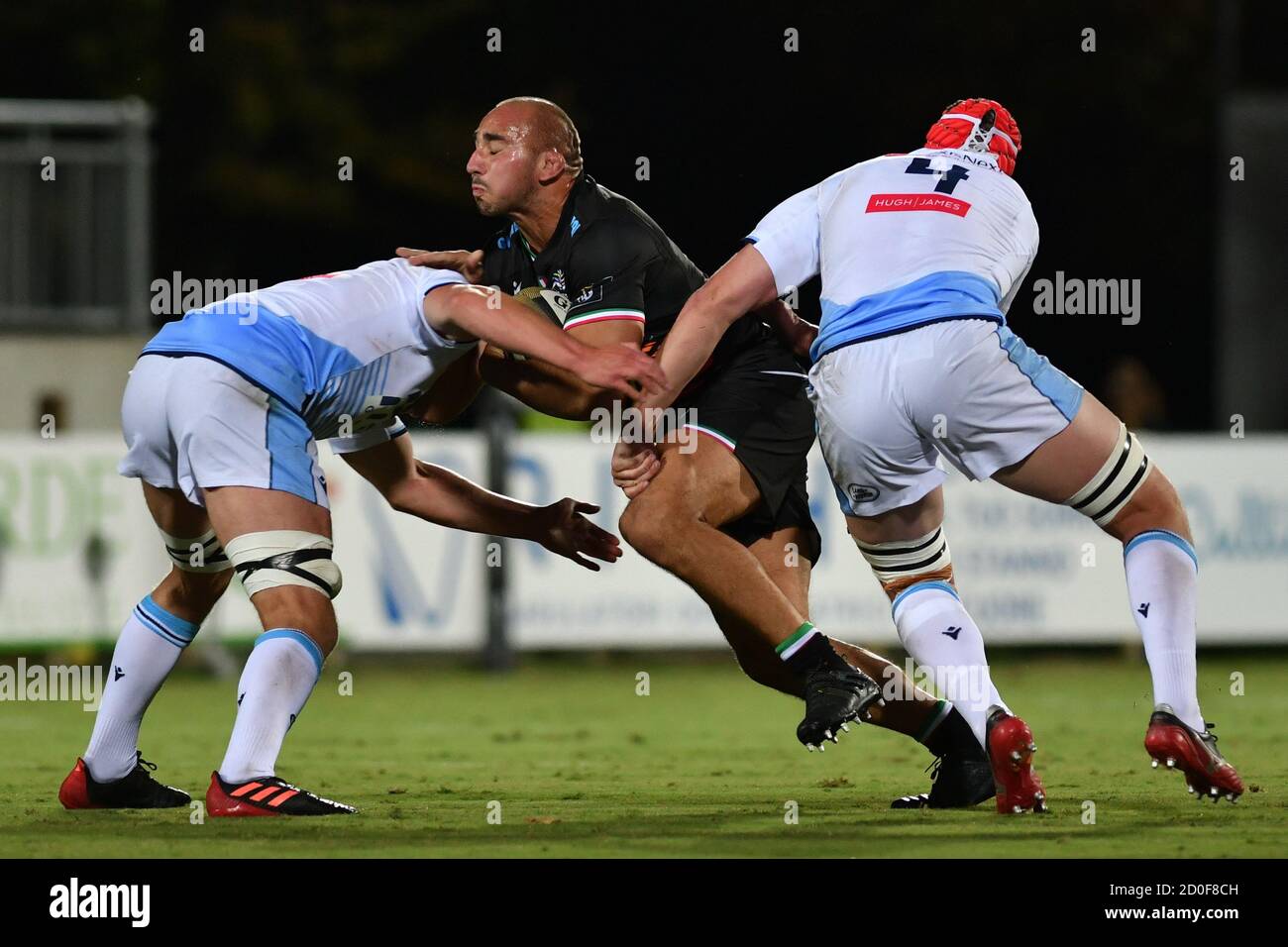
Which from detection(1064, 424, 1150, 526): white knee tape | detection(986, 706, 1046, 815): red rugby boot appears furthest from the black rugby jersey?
detection(986, 706, 1046, 815): red rugby boot

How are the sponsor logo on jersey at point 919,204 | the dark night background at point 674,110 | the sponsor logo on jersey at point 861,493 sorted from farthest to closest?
1. the dark night background at point 674,110
2. the sponsor logo on jersey at point 861,493
3. the sponsor logo on jersey at point 919,204

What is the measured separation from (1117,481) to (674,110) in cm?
1709

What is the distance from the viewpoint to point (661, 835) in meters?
5.82

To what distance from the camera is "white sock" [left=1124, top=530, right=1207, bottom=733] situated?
6066 mm

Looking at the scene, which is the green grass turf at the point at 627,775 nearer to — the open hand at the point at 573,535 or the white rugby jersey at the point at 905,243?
the open hand at the point at 573,535

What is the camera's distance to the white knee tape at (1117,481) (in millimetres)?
6129

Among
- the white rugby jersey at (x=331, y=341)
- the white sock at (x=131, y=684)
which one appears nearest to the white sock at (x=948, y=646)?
the white rugby jersey at (x=331, y=341)

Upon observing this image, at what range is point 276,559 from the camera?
6102mm

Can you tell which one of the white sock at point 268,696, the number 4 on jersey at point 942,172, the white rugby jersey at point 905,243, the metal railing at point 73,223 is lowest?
the white sock at point 268,696

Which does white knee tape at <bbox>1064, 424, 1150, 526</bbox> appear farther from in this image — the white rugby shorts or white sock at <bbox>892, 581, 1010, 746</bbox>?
white sock at <bbox>892, 581, 1010, 746</bbox>

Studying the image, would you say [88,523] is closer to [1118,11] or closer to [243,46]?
[243,46]

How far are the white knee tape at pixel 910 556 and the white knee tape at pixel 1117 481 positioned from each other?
0.49 metres

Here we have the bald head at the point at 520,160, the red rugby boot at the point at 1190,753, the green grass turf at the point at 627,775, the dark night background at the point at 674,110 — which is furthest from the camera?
the dark night background at the point at 674,110

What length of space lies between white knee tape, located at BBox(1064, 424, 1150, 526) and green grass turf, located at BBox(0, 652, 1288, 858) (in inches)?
37.0
